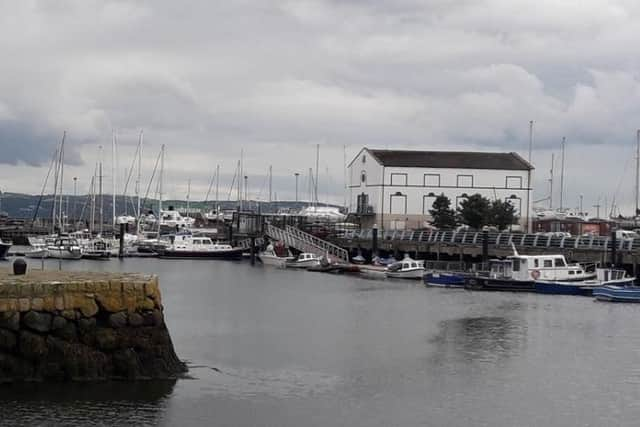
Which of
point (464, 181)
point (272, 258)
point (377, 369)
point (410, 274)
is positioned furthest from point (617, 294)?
point (464, 181)

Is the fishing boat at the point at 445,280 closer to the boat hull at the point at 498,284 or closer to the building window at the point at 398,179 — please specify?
the boat hull at the point at 498,284

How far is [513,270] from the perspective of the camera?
212 ft

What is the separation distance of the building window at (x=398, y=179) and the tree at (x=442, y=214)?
602 cm

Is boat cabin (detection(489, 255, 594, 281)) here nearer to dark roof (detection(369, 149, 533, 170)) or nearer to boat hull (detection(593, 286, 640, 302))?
boat hull (detection(593, 286, 640, 302))

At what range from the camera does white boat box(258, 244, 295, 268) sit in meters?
93.0

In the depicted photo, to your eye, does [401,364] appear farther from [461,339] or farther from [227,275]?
[227,275]

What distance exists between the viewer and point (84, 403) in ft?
81.5

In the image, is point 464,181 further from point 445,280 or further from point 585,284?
point 585,284

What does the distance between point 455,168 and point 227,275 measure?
125ft

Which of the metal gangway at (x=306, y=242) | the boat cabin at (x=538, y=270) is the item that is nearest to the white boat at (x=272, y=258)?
the metal gangway at (x=306, y=242)

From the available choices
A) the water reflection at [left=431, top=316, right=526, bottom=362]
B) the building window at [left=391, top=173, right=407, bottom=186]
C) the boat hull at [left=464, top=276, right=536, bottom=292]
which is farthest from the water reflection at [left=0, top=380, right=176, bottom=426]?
the building window at [left=391, top=173, right=407, bottom=186]

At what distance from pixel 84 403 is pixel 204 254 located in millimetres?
80191

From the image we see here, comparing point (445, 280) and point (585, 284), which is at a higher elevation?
point (585, 284)

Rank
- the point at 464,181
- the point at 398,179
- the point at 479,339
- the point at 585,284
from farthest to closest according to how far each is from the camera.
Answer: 1. the point at 464,181
2. the point at 398,179
3. the point at 585,284
4. the point at 479,339
